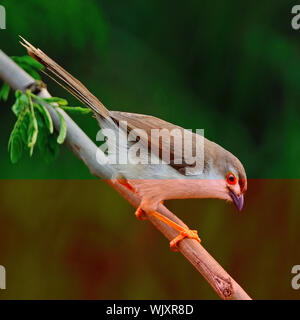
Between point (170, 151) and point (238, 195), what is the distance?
232 millimetres

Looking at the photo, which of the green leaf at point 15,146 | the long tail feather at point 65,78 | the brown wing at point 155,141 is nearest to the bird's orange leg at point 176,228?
the brown wing at point 155,141

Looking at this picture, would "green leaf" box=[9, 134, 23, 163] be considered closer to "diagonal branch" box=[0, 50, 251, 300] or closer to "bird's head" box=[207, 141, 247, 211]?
"diagonal branch" box=[0, 50, 251, 300]

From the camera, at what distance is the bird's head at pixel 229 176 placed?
1404mm

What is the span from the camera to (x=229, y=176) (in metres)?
1.41

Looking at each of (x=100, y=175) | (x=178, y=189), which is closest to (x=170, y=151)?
(x=178, y=189)

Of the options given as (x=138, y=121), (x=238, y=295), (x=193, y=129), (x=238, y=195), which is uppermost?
(x=193, y=129)

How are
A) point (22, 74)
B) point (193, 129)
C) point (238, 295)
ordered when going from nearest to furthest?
Answer: point (238, 295) < point (22, 74) < point (193, 129)

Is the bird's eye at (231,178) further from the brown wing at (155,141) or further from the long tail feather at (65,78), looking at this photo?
the long tail feather at (65,78)

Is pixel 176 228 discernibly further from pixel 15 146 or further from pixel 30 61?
pixel 30 61

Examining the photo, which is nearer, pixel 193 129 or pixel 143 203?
pixel 143 203

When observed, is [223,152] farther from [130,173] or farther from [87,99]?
[87,99]

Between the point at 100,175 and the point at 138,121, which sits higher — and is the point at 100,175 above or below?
below

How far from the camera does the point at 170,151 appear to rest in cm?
146

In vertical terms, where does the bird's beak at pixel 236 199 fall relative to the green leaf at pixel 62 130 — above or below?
below
